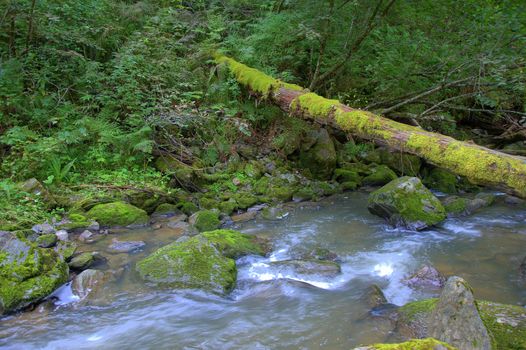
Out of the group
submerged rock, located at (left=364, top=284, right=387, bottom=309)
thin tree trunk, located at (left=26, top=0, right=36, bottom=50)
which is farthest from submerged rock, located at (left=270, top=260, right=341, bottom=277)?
thin tree trunk, located at (left=26, top=0, right=36, bottom=50)

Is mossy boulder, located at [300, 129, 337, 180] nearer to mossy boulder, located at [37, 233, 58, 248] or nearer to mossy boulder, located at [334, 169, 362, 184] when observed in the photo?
mossy boulder, located at [334, 169, 362, 184]

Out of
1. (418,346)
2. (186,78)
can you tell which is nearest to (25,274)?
(418,346)

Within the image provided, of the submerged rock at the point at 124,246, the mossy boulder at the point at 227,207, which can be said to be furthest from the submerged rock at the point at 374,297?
the mossy boulder at the point at 227,207

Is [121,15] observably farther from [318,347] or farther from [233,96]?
[318,347]

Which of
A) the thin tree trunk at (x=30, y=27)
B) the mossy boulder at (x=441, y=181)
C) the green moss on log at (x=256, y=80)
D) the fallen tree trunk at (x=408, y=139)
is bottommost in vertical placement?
the mossy boulder at (x=441, y=181)

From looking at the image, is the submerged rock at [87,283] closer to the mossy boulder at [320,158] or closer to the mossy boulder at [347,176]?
the mossy boulder at [320,158]

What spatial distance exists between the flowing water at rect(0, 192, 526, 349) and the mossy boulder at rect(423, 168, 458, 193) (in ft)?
8.65

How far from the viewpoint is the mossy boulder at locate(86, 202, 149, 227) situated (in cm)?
774

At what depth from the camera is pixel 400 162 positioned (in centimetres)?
1166

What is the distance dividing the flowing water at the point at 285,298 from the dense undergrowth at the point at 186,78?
8.39 ft

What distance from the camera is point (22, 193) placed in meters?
7.63

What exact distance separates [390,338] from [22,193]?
6.72 meters

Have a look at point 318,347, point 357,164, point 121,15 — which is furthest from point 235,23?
point 318,347

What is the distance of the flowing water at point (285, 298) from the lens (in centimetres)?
466
